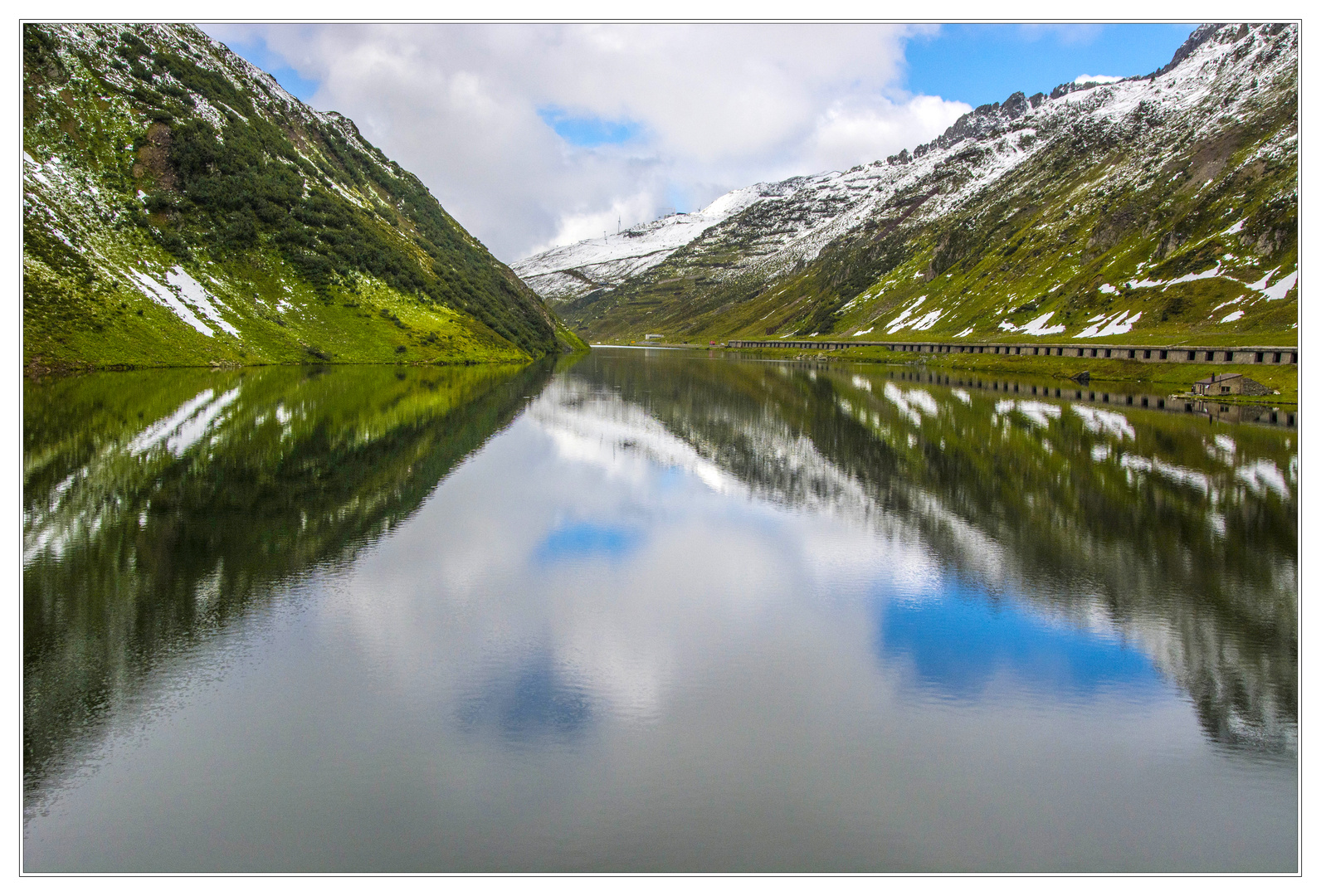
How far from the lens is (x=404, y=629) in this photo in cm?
2128

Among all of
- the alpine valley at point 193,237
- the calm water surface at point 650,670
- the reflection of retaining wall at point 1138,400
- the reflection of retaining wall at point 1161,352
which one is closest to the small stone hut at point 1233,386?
the reflection of retaining wall at point 1138,400

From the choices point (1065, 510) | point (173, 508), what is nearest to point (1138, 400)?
point (1065, 510)

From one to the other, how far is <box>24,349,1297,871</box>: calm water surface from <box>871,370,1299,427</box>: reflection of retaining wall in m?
29.9

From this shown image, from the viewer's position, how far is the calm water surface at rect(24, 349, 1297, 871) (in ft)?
43.8

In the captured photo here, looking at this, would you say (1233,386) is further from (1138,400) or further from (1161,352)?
(1161,352)

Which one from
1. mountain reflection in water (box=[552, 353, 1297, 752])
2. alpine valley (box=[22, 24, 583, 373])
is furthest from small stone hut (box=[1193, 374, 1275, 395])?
alpine valley (box=[22, 24, 583, 373])

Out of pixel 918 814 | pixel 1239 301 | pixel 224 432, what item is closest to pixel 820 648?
pixel 918 814

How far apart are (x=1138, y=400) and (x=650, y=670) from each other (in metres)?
84.8

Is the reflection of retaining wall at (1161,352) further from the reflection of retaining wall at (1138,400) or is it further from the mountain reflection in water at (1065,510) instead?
the mountain reflection in water at (1065,510)

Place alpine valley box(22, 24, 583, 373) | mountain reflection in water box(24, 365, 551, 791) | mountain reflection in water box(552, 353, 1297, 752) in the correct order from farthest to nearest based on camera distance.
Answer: alpine valley box(22, 24, 583, 373)
mountain reflection in water box(552, 353, 1297, 752)
mountain reflection in water box(24, 365, 551, 791)

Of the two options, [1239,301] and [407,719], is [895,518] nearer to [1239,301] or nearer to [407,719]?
[407,719]

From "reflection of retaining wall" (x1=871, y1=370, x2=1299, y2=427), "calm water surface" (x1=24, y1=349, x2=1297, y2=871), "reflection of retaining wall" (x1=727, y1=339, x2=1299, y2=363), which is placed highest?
"reflection of retaining wall" (x1=727, y1=339, x2=1299, y2=363)

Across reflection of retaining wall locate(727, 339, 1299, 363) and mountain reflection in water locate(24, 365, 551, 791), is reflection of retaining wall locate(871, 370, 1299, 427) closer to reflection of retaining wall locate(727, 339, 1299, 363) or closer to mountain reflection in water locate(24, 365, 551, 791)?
reflection of retaining wall locate(727, 339, 1299, 363)

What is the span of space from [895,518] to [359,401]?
54661 mm
